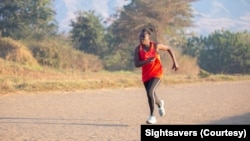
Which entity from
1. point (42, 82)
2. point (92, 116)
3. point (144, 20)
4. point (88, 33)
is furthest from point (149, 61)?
point (88, 33)


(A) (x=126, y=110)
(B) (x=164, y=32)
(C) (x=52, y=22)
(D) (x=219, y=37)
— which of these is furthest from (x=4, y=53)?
(D) (x=219, y=37)

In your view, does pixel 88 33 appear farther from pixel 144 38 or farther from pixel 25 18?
pixel 144 38

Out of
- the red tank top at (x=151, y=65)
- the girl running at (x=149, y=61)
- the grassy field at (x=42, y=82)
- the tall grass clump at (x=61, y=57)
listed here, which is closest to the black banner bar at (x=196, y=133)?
the girl running at (x=149, y=61)

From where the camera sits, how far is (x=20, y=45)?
2977cm

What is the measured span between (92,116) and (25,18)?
27761mm

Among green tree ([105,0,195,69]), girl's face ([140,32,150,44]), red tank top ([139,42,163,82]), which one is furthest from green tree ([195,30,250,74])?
girl's face ([140,32,150,44])

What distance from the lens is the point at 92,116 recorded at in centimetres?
980

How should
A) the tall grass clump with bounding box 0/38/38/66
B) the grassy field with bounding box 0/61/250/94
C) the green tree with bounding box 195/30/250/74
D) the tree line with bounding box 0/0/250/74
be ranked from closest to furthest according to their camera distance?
the grassy field with bounding box 0/61/250/94
the tall grass clump with bounding box 0/38/38/66
the tree line with bounding box 0/0/250/74
the green tree with bounding box 195/30/250/74

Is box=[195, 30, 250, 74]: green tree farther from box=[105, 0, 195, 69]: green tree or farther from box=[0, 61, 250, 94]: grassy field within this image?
box=[0, 61, 250, 94]: grassy field

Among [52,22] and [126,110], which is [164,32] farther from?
[126,110]

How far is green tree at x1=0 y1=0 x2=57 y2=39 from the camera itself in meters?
34.8

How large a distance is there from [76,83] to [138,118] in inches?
387

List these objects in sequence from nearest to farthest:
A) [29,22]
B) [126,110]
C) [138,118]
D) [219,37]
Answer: [138,118], [126,110], [29,22], [219,37]

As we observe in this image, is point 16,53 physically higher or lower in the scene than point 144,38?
lower
